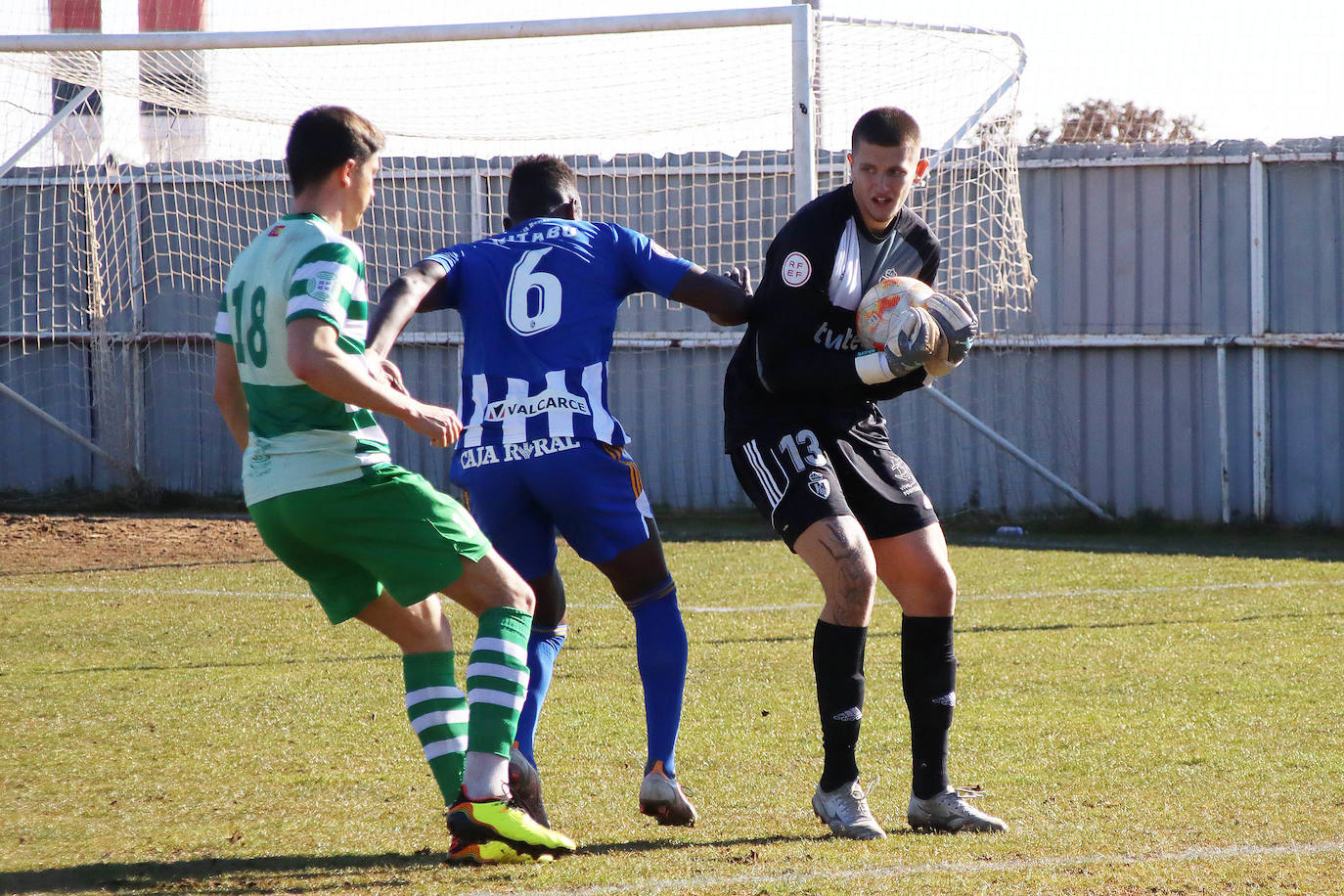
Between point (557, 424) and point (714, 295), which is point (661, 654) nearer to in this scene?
point (557, 424)

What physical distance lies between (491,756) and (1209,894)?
1848mm

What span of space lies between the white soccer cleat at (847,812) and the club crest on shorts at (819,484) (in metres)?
0.86

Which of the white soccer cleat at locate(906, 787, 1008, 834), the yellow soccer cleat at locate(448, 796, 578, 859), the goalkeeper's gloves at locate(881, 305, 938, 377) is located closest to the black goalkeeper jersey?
A: the goalkeeper's gloves at locate(881, 305, 938, 377)

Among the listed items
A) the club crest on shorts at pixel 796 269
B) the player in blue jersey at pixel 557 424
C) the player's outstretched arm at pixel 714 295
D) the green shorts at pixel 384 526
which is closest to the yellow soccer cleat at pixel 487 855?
the player in blue jersey at pixel 557 424

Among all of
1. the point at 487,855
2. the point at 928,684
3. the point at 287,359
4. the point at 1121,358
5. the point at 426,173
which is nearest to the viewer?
the point at 287,359

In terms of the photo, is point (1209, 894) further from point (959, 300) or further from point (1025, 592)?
point (1025, 592)

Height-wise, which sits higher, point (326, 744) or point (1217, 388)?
point (1217, 388)

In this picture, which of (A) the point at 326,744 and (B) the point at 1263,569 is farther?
(B) the point at 1263,569

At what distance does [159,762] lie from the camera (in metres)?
4.99

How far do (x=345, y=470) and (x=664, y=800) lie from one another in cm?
136

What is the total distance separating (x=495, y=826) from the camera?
3697 mm

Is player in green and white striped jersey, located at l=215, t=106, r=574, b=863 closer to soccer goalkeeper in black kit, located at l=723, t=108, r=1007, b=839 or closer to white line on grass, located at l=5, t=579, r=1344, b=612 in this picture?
soccer goalkeeper in black kit, located at l=723, t=108, r=1007, b=839

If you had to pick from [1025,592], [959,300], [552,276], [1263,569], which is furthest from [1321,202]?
[552,276]

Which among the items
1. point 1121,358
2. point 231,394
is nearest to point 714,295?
point 231,394
